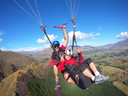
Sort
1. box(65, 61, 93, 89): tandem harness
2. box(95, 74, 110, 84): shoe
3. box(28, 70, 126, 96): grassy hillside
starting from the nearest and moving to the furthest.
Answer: box(95, 74, 110, 84): shoe < box(65, 61, 93, 89): tandem harness < box(28, 70, 126, 96): grassy hillside

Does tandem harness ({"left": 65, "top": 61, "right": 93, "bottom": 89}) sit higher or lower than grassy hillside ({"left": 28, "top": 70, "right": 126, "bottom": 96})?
higher

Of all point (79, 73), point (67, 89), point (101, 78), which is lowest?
point (67, 89)

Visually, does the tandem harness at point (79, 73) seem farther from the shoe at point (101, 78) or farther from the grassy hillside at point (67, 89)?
the grassy hillside at point (67, 89)

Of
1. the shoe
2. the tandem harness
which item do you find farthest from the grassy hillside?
the shoe

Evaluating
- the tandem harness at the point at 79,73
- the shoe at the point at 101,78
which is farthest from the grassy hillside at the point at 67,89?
the shoe at the point at 101,78

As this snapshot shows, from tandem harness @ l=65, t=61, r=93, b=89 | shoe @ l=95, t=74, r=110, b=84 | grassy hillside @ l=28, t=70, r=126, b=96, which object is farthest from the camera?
grassy hillside @ l=28, t=70, r=126, b=96

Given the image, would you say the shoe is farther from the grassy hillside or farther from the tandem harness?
the grassy hillside

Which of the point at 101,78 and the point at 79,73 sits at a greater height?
the point at 79,73

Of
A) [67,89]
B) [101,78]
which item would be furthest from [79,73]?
[67,89]

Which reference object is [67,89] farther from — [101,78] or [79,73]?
[101,78]

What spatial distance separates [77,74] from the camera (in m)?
6.27

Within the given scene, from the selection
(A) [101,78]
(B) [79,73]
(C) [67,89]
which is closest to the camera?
(A) [101,78]

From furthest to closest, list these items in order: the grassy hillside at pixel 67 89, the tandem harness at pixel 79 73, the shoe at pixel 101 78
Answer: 1. the grassy hillside at pixel 67 89
2. the tandem harness at pixel 79 73
3. the shoe at pixel 101 78

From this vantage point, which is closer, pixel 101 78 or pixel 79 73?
pixel 101 78
